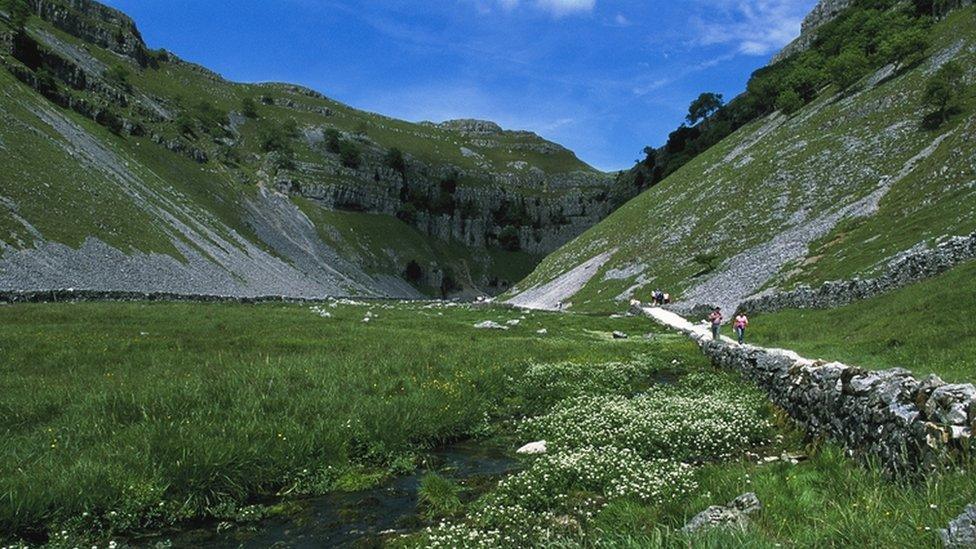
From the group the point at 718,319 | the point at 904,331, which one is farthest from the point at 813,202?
the point at 904,331

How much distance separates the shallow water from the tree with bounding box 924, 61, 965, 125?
69.4m

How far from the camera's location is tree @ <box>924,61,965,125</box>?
57281mm

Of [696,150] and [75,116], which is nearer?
[75,116]

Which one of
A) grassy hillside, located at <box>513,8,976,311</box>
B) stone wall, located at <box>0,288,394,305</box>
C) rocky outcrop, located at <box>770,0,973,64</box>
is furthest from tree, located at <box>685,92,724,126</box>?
stone wall, located at <box>0,288,394,305</box>

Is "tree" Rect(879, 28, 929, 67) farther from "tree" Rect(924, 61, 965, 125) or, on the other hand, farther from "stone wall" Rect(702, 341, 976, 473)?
"stone wall" Rect(702, 341, 976, 473)

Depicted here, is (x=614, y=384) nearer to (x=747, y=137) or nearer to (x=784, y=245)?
(x=784, y=245)

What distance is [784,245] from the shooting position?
5506cm

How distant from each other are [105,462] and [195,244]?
9459 centimetres

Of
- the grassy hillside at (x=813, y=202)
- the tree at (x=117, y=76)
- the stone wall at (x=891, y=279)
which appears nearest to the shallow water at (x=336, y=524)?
the stone wall at (x=891, y=279)

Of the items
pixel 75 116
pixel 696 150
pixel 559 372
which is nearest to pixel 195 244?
pixel 75 116

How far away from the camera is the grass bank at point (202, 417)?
10.9 metres

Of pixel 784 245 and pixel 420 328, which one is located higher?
pixel 784 245

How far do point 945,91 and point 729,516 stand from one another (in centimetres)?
7110

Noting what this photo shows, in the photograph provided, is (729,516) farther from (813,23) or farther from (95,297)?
(813,23)
